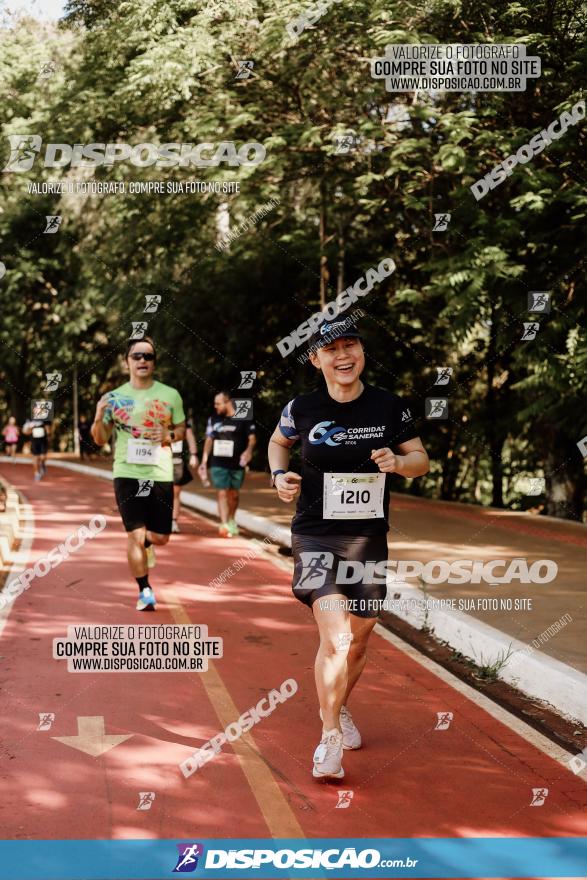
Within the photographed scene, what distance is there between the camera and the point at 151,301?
1013 inches

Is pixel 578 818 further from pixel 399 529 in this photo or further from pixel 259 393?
pixel 259 393

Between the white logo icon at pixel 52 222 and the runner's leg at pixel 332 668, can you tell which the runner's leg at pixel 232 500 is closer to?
the white logo icon at pixel 52 222

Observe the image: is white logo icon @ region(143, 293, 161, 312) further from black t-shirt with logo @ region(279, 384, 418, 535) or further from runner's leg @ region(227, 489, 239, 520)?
black t-shirt with logo @ region(279, 384, 418, 535)

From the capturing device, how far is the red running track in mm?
4691

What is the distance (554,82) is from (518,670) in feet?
35.0

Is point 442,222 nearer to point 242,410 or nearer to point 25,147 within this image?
point 242,410

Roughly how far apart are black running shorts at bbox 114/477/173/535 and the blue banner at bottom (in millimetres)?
4625

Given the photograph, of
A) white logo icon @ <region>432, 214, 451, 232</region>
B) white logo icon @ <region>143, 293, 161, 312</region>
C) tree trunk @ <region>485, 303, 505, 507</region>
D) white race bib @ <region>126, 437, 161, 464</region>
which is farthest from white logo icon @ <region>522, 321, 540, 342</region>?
white logo icon @ <region>143, 293, 161, 312</region>

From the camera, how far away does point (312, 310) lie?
94.9 ft

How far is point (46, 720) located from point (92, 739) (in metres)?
0.48

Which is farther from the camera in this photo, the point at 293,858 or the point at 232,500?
the point at 232,500

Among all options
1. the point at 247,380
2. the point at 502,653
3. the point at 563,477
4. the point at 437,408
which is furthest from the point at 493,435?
the point at 502,653

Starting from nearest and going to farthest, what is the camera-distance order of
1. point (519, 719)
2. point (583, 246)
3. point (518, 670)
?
point (519, 719), point (518, 670), point (583, 246)

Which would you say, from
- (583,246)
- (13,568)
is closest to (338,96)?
(583,246)
